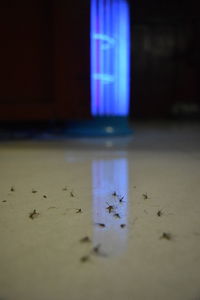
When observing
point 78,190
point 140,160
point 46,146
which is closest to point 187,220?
point 78,190

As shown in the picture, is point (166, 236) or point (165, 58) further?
point (165, 58)

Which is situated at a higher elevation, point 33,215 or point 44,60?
point 44,60

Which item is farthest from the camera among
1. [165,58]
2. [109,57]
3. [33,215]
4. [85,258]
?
[165,58]

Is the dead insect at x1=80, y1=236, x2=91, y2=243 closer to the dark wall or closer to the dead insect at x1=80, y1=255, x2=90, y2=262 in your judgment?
the dead insect at x1=80, y1=255, x2=90, y2=262

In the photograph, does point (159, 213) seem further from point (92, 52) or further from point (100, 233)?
point (92, 52)

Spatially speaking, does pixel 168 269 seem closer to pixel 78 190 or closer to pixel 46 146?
pixel 78 190

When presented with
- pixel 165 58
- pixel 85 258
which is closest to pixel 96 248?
pixel 85 258

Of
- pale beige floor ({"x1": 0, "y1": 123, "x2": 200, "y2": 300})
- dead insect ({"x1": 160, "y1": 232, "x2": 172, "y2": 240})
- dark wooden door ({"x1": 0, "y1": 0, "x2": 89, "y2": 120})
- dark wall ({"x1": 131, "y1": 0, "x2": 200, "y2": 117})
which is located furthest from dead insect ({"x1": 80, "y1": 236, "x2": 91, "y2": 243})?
dark wall ({"x1": 131, "y1": 0, "x2": 200, "y2": 117})

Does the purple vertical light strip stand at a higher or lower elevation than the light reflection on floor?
higher
